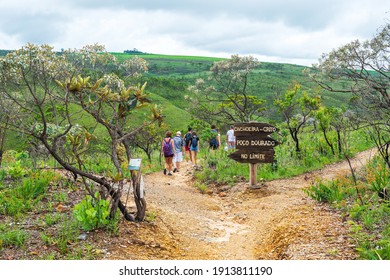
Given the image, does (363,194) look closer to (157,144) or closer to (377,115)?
(377,115)

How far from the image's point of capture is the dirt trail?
5680 millimetres

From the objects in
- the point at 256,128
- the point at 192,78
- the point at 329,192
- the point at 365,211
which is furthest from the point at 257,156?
the point at 192,78

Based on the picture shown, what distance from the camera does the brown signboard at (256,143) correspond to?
10.6 m

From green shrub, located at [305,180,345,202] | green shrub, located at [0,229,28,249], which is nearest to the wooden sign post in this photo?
green shrub, located at [305,180,345,202]

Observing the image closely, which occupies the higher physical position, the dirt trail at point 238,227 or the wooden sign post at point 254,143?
the wooden sign post at point 254,143

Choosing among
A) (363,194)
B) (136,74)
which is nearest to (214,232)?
(363,194)

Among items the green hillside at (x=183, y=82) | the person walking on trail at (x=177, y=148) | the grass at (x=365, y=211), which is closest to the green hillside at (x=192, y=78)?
the green hillside at (x=183, y=82)

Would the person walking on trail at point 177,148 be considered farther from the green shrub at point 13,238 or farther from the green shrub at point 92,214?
the green shrub at point 13,238

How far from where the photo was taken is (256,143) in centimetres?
1062

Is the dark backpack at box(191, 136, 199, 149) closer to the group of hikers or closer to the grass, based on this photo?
the group of hikers

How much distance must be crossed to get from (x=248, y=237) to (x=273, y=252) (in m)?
1.05

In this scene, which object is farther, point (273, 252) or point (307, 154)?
point (307, 154)
